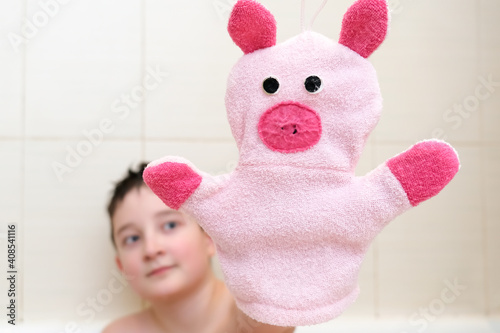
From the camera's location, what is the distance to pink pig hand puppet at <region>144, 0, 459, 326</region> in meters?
0.65

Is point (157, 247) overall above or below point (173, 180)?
below

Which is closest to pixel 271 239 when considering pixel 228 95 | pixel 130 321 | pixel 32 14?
pixel 228 95

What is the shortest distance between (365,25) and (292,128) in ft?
0.51

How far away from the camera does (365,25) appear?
662 mm

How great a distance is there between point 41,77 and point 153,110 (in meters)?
0.27

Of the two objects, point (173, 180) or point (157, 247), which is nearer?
point (173, 180)

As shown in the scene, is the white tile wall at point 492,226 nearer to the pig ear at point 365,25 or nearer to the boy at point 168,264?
the boy at point 168,264

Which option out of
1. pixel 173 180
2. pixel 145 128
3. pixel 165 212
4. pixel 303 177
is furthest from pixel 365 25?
pixel 145 128

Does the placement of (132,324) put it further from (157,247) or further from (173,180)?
(173,180)

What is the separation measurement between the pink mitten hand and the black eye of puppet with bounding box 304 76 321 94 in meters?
0.13

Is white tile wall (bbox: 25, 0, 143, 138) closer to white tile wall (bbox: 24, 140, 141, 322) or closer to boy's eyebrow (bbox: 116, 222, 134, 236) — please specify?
white tile wall (bbox: 24, 140, 141, 322)

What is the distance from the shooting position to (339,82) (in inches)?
26.0

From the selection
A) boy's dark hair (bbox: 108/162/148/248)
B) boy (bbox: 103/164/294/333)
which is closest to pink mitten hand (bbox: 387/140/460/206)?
boy (bbox: 103/164/294/333)

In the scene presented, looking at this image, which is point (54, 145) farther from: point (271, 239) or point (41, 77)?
point (271, 239)
